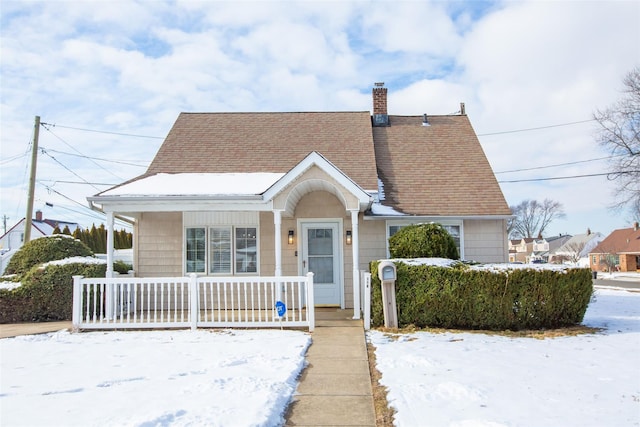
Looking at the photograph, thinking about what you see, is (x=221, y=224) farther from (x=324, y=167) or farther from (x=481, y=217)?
(x=481, y=217)

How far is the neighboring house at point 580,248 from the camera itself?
200ft

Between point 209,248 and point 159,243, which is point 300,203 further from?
point 159,243

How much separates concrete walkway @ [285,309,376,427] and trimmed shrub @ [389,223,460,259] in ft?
6.28

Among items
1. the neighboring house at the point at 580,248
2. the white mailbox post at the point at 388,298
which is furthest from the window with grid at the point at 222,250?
the neighboring house at the point at 580,248

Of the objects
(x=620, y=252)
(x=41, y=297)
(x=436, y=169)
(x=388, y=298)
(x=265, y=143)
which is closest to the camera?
(x=388, y=298)

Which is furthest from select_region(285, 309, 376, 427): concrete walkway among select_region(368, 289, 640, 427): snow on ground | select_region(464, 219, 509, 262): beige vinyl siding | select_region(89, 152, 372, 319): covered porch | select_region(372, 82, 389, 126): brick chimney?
select_region(372, 82, 389, 126): brick chimney

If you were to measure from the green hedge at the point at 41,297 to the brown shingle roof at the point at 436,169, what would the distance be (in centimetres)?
740

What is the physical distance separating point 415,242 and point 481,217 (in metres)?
2.57

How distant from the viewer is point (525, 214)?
237ft

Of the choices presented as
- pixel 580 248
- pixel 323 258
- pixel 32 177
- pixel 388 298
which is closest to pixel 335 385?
pixel 388 298

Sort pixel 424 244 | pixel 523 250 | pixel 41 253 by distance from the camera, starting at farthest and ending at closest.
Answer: pixel 523 250 → pixel 41 253 → pixel 424 244

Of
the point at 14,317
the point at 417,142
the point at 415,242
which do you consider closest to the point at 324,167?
the point at 415,242

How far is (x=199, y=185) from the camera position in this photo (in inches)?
426

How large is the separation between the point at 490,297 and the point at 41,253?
9.86 meters
